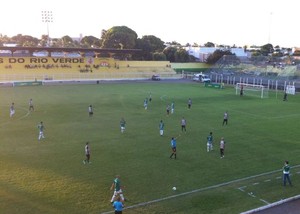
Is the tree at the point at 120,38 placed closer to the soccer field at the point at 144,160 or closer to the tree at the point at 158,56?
the tree at the point at 158,56

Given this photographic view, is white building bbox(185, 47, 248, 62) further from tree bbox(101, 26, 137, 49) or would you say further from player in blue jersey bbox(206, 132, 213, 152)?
player in blue jersey bbox(206, 132, 213, 152)

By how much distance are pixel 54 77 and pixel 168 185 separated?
2276 inches

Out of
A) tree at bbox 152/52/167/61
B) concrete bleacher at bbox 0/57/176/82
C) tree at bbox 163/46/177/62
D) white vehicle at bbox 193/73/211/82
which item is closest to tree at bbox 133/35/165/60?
tree at bbox 152/52/167/61

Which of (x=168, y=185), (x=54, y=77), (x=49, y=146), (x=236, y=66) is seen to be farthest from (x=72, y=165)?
(x=236, y=66)

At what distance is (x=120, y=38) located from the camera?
100250 mm

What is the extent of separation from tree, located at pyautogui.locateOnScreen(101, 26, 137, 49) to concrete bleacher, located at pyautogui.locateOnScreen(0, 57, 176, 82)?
54.4ft

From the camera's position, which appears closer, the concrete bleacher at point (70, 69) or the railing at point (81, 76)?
the railing at point (81, 76)

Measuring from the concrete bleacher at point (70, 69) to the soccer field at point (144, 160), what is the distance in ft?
106

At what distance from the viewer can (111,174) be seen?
17.8 metres

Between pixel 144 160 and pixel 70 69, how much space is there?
5860 cm

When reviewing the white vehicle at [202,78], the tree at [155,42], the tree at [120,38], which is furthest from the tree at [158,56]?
the white vehicle at [202,78]

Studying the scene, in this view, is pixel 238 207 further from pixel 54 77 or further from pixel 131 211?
pixel 54 77

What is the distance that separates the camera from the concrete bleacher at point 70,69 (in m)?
68.6

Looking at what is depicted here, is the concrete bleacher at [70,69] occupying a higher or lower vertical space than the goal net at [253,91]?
higher
